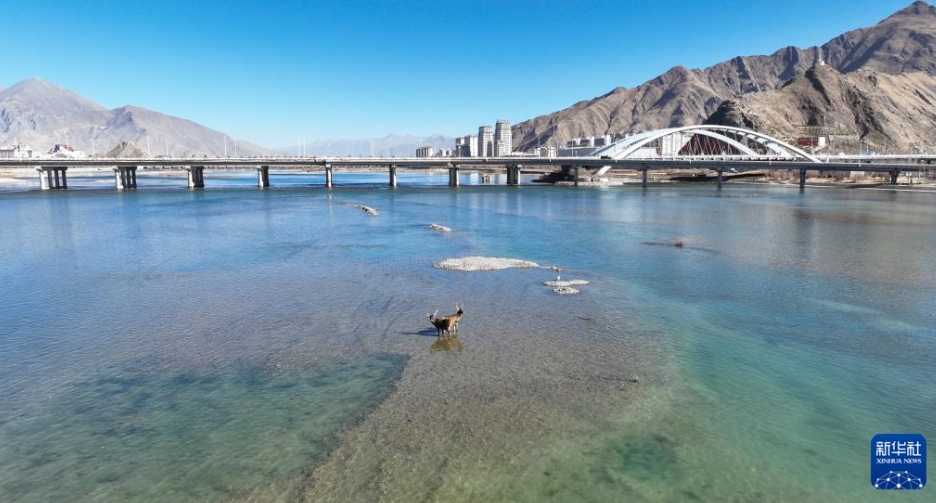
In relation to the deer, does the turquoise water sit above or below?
below

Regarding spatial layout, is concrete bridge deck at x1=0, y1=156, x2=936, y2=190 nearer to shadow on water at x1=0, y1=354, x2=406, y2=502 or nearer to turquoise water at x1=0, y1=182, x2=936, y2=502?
turquoise water at x1=0, y1=182, x2=936, y2=502

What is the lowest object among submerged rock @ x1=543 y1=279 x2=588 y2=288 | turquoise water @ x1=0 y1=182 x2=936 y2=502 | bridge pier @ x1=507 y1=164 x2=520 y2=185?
turquoise water @ x1=0 y1=182 x2=936 y2=502

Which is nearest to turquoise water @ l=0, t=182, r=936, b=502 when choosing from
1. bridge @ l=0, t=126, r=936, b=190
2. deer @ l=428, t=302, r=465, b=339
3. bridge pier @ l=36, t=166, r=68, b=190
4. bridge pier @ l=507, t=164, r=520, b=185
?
deer @ l=428, t=302, r=465, b=339

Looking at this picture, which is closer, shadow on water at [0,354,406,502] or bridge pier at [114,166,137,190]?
shadow on water at [0,354,406,502]

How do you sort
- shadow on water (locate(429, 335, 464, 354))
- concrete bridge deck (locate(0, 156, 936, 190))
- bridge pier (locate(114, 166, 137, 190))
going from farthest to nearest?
1. bridge pier (locate(114, 166, 137, 190))
2. concrete bridge deck (locate(0, 156, 936, 190))
3. shadow on water (locate(429, 335, 464, 354))

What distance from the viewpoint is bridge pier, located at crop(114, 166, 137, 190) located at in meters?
115

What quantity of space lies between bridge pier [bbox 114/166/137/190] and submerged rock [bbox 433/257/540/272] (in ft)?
369

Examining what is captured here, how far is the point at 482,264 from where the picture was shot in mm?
30047

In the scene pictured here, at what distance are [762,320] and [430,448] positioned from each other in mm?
15273

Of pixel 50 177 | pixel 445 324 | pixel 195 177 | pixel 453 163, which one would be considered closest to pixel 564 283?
pixel 445 324

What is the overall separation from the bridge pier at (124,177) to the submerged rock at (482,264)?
112470 mm

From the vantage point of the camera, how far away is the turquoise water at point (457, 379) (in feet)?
32.5

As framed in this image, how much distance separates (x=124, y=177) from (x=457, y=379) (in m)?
136

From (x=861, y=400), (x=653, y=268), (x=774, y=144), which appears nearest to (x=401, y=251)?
(x=653, y=268)
